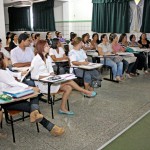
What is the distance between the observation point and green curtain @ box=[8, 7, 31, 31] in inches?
382

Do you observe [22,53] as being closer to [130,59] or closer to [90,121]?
[90,121]

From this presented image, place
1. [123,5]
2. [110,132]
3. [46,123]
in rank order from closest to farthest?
1. [46,123]
2. [110,132]
3. [123,5]

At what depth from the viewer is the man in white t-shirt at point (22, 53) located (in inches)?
152

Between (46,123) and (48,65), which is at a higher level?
(48,65)

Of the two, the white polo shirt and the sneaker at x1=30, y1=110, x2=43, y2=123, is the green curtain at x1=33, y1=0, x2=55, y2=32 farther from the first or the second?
the sneaker at x1=30, y1=110, x2=43, y2=123

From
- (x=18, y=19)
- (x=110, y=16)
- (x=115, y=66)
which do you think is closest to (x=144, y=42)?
(x=110, y=16)

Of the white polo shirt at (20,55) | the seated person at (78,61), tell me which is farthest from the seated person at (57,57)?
the white polo shirt at (20,55)

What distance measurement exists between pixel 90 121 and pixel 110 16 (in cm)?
545

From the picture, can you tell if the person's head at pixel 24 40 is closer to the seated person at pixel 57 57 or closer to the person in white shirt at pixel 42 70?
the person in white shirt at pixel 42 70

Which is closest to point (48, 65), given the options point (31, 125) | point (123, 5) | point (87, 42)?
point (31, 125)

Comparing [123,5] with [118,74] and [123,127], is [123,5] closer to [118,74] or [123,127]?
[118,74]

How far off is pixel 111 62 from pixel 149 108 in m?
1.83

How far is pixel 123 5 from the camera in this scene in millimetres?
7359

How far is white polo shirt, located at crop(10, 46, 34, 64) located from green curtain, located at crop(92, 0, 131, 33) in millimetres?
4390
